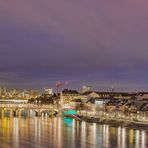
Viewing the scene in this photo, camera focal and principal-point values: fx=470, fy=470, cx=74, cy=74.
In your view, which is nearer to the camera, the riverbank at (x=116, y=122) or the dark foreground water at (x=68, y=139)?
the dark foreground water at (x=68, y=139)

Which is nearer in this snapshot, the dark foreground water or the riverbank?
the dark foreground water

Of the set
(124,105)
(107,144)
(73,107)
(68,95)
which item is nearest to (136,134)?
(107,144)

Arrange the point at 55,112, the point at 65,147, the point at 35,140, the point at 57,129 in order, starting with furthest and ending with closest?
the point at 55,112, the point at 57,129, the point at 35,140, the point at 65,147

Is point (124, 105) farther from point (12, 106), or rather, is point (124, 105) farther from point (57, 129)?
point (12, 106)

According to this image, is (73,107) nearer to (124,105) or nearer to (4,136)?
(124,105)

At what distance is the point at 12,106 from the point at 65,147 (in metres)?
56.6

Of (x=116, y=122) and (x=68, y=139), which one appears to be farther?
(x=116, y=122)

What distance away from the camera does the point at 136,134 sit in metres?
47.2

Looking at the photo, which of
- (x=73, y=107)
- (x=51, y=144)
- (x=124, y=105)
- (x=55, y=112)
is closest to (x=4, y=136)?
(x=51, y=144)

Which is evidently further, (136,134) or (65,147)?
(136,134)

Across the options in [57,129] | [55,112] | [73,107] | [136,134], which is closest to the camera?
[136,134]

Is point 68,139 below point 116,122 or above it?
above

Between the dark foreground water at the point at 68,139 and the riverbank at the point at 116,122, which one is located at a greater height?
the dark foreground water at the point at 68,139

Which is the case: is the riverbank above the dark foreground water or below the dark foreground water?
below
